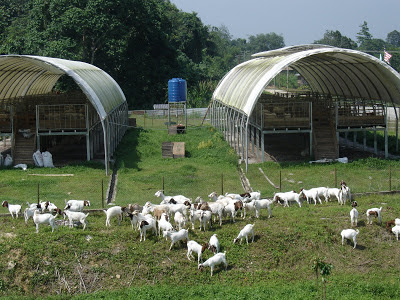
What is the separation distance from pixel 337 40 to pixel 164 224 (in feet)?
367

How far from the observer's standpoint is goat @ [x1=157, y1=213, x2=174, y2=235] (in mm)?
19106

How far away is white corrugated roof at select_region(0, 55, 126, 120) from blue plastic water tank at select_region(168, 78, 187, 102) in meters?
4.34

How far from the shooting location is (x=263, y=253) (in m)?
18.6

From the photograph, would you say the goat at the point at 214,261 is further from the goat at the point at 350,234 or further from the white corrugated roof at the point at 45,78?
the white corrugated roof at the point at 45,78

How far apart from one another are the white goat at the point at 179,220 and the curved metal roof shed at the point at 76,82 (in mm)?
11020

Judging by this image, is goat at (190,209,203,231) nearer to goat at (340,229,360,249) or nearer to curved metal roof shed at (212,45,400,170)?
goat at (340,229,360,249)

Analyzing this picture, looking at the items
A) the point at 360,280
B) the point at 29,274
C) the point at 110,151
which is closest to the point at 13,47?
the point at 110,151

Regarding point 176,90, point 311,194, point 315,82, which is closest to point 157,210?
point 311,194

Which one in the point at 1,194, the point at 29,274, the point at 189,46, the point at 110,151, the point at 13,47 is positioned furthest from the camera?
the point at 189,46

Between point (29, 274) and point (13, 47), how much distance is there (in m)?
44.2

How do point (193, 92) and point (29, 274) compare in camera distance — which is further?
point (193, 92)

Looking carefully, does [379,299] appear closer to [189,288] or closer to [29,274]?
[189,288]

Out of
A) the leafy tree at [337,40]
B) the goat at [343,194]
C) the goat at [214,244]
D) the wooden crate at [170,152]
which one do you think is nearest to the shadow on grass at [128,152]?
the wooden crate at [170,152]

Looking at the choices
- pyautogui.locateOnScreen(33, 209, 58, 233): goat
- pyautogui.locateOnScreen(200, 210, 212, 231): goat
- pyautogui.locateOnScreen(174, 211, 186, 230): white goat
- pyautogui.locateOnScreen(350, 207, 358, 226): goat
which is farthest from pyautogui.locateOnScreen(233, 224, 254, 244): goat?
pyautogui.locateOnScreen(33, 209, 58, 233): goat
